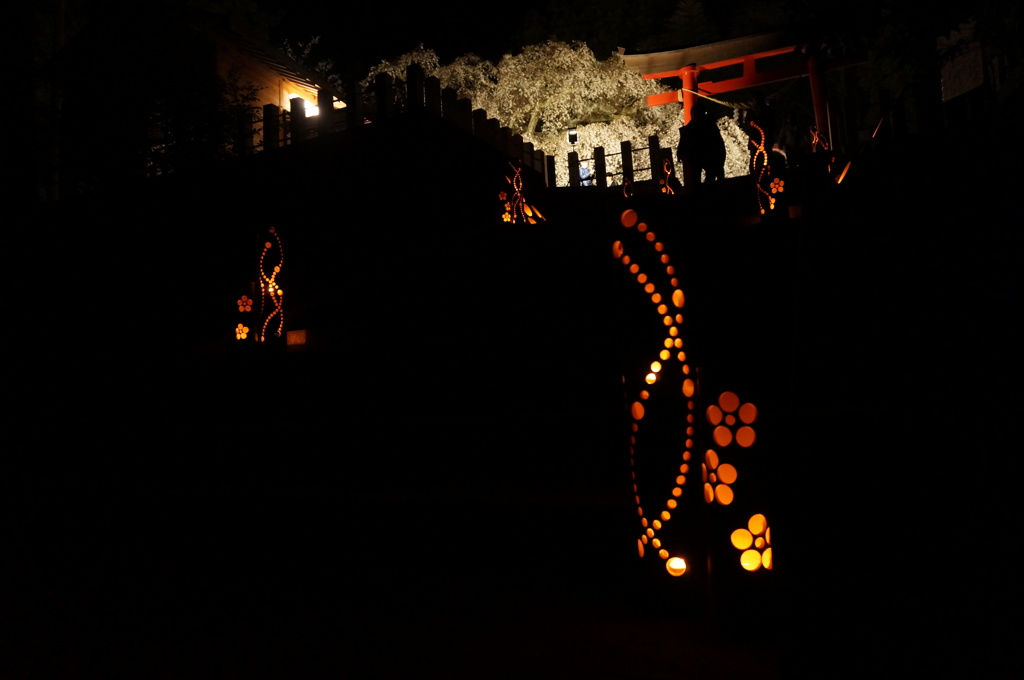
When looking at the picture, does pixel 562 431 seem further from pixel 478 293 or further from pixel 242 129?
pixel 242 129

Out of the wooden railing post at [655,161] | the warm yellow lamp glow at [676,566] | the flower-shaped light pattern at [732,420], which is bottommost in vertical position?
the warm yellow lamp glow at [676,566]

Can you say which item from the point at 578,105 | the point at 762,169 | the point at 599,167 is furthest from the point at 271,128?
the point at 762,169

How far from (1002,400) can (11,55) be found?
10.9 metres

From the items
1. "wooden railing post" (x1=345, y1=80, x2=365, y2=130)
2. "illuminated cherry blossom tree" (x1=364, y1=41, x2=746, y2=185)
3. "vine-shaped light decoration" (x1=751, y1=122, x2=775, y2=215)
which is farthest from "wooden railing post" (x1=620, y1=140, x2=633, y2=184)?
"wooden railing post" (x1=345, y1=80, x2=365, y2=130)

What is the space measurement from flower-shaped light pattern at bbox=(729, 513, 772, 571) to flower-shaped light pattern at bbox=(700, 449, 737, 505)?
0.43 ft

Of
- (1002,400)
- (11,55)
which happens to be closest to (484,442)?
(1002,400)

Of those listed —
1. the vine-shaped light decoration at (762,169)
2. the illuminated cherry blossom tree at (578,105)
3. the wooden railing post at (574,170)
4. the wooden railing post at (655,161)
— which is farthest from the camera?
the illuminated cherry blossom tree at (578,105)

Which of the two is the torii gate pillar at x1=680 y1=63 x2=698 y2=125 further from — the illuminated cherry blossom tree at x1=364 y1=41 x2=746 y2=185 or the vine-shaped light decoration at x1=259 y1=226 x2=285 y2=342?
the vine-shaped light decoration at x1=259 y1=226 x2=285 y2=342

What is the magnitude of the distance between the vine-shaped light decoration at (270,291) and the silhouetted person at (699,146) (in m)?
5.16

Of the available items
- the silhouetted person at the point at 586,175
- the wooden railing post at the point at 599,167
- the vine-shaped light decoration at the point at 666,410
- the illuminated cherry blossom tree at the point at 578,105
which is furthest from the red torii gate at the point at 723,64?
the vine-shaped light decoration at the point at 666,410

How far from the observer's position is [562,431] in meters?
4.63

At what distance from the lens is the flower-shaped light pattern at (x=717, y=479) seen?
2.94 metres

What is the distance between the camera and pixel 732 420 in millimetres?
2957

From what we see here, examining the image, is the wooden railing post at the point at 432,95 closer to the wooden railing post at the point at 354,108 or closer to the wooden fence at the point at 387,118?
the wooden fence at the point at 387,118
